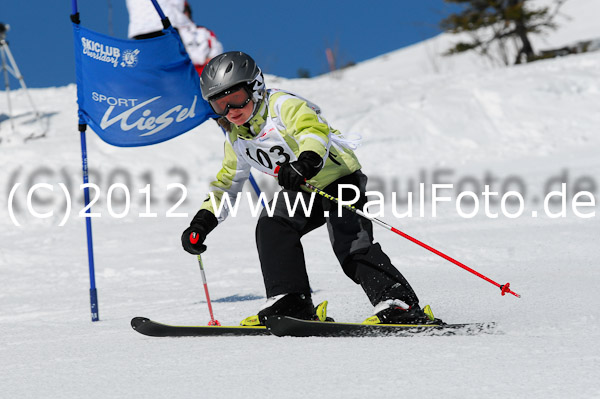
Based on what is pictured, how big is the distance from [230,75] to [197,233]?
32.7 inches

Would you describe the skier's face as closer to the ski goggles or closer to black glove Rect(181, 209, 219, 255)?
the ski goggles

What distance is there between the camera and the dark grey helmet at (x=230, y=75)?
10.9ft

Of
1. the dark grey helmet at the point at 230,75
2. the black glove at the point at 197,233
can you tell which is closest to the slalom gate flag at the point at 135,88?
the black glove at the point at 197,233

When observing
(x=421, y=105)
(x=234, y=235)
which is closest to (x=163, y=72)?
(x=234, y=235)

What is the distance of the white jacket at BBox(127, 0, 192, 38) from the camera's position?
815 centimetres

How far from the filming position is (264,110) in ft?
11.2

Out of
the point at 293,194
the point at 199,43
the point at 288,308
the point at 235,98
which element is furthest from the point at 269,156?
the point at 199,43

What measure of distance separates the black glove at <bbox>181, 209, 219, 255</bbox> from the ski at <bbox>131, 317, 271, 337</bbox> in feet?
1.33

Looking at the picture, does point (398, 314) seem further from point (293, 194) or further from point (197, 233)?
point (197, 233)

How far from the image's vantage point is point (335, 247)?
3.48m

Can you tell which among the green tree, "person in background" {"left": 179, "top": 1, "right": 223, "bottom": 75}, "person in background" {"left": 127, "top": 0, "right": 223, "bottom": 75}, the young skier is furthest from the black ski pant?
the green tree

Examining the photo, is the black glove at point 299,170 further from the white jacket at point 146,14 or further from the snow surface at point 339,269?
the white jacket at point 146,14

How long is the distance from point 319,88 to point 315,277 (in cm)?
926

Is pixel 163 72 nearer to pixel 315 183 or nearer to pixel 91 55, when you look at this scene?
pixel 91 55
